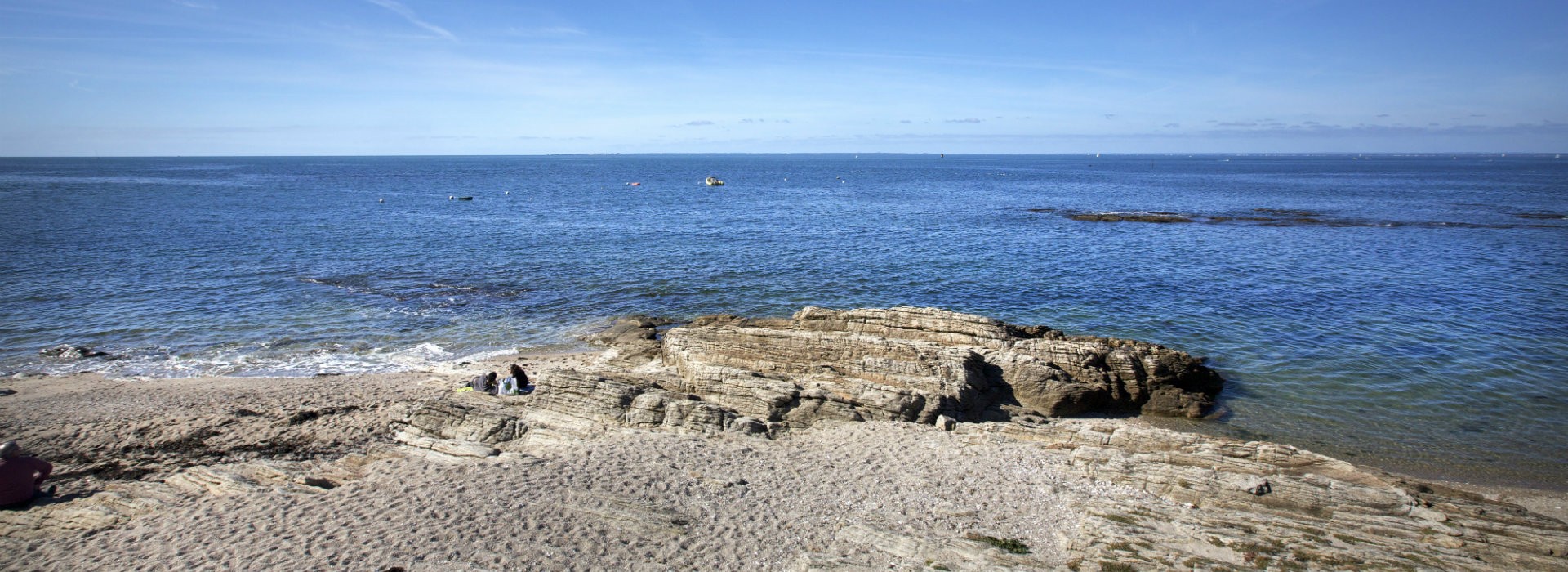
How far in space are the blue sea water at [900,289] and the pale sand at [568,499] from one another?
16.8 feet

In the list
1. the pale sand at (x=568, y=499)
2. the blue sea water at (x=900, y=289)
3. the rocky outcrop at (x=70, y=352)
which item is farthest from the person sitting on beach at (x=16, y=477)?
the rocky outcrop at (x=70, y=352)

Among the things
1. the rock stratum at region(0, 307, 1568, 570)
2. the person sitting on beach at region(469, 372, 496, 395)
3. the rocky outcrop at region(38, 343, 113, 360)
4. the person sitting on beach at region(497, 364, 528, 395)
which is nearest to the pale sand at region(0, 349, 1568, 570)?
the rock stratum at region(0, 307, 1568, 570)

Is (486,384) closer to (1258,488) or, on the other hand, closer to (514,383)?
(514,383)

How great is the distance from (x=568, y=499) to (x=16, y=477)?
30.0 ft

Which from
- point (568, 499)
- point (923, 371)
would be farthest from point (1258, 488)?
point (568, 499)

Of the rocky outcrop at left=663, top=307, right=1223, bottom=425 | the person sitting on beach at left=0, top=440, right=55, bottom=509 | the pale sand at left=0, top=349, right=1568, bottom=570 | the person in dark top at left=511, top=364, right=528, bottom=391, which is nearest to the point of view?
the pale sand at left=0, top=349, right=1568, bottom=570

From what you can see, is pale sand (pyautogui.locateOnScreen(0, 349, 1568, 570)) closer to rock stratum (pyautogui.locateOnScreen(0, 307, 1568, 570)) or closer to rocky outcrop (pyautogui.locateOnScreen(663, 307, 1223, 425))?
rock stratum (pyautogui.locateOnScreen(0, 307, 1568, 570))

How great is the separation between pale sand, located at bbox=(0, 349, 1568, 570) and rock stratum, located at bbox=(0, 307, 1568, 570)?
0.26 ft

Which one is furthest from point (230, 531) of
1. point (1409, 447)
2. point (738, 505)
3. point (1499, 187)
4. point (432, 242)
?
point (1499, 187)

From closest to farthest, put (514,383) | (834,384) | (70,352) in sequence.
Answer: (834,384) → (514,383) → (70,352)

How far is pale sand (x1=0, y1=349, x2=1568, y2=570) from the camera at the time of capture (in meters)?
11.0

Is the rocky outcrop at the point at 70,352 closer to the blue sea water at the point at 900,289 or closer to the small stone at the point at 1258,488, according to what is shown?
the blue sea water at the point at 900,289

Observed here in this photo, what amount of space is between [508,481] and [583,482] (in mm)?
1336

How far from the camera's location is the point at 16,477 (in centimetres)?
1258
